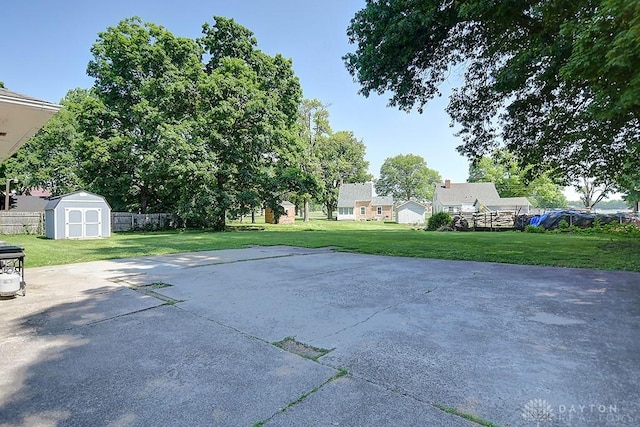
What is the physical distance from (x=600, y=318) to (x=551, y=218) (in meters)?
19.0

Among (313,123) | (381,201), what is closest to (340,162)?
(381,201)

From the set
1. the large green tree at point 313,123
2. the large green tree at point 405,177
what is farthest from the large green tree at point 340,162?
the large green tree at point 405,177

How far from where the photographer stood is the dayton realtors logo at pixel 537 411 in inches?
69.1

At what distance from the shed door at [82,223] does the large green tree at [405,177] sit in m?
59.9

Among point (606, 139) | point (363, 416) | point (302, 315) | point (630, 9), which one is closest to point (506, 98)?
point (606, 139)

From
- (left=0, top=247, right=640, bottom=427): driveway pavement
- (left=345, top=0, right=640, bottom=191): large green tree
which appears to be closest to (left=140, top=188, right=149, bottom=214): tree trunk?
(left=345, top=0, right=640, bottom=191): large green tree

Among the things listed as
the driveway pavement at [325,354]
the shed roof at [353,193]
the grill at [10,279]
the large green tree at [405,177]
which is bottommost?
the driveway pavement at [325,354]

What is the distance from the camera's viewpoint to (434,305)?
3920 mm

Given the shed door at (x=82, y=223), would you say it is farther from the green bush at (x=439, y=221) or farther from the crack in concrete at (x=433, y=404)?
the green bush at (x=439, y=221)

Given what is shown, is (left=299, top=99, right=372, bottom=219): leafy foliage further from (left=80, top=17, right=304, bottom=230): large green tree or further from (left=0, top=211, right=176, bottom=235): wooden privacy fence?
(left=0, top=211, right=176, bottom=235): wooden privacy fence

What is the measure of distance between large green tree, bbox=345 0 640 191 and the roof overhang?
7.43 m

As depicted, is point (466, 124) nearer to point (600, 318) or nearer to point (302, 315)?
point (600, 318)

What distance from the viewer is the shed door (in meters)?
15.4

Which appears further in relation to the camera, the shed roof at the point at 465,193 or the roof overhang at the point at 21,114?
the shed roof at the point at 465,193
